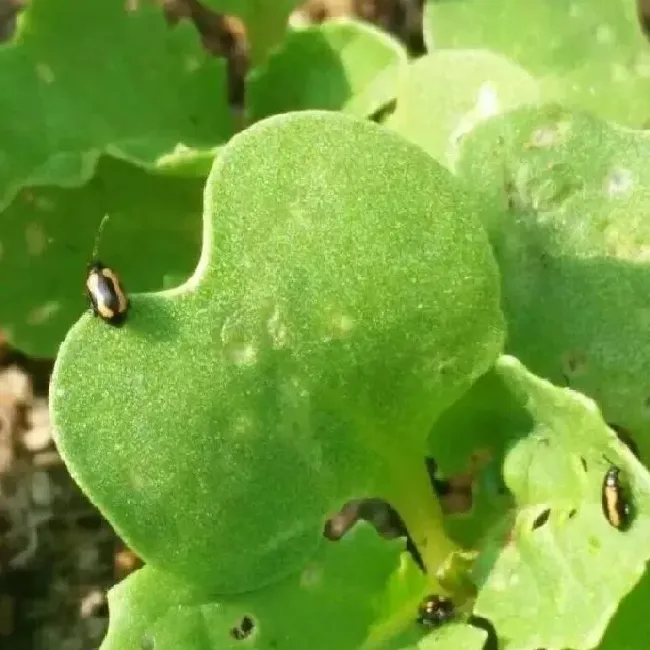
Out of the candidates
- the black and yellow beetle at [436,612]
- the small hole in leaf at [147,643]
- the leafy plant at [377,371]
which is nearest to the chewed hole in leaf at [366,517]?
the leafy plant at [377,371]

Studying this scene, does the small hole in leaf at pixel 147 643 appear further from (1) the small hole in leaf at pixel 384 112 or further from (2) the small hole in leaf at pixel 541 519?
(1) the small hole in leaf at pixel 384 112

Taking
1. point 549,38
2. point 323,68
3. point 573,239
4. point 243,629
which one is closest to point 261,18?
point 323,68

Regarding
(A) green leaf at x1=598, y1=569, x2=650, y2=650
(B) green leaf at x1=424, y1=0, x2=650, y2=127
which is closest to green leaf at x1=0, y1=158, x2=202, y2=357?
(B) green leaf at x1=424, y1=0, x2=650, y2=127

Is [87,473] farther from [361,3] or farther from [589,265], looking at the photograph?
[361,3]

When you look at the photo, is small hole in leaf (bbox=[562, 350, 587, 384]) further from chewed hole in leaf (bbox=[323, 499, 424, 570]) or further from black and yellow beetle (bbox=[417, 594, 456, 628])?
chewed hole in leaf (bbox=[323, 499, 424, 570])

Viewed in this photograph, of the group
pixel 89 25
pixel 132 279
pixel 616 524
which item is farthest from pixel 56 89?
pixel 616 524

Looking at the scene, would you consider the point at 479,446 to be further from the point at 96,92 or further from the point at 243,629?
the point at 96,92
